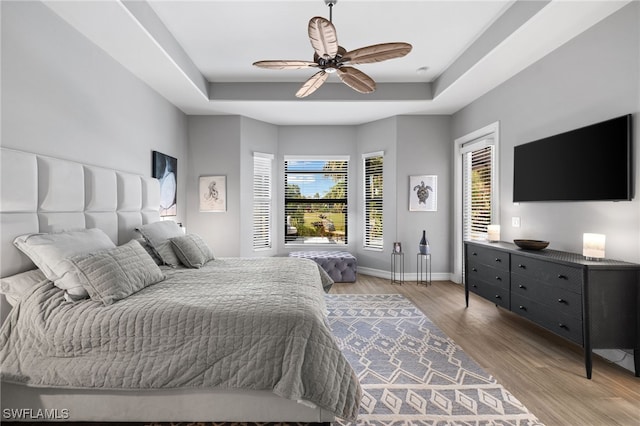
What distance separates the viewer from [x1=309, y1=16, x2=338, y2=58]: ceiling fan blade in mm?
2060

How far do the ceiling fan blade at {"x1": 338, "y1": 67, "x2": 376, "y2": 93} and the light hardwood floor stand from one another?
99.4 inches

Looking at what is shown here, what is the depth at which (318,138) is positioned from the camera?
5672mm

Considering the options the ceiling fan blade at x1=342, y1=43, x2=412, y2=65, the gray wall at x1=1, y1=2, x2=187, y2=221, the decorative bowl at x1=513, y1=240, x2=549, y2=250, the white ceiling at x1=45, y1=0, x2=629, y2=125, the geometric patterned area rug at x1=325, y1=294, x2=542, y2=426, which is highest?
the white ceiling at x1=45, y1=0, x2=629, y2=125

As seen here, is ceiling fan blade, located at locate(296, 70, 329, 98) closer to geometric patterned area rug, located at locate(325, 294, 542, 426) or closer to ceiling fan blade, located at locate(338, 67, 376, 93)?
ceiling fan blade, located at locate(338, 67, 376, 93)

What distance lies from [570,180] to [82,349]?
377 centimetres

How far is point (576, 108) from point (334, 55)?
86.6 inches

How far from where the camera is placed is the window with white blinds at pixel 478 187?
410 centimetres

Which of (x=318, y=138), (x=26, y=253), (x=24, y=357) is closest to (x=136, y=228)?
(x=26, y=253)

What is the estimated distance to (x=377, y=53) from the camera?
7.99 ft

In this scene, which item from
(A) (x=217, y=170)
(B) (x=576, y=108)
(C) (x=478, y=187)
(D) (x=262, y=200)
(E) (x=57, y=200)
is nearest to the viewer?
(E) (x=57, y=200)

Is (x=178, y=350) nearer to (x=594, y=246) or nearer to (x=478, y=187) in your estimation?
(x=594, y=246)

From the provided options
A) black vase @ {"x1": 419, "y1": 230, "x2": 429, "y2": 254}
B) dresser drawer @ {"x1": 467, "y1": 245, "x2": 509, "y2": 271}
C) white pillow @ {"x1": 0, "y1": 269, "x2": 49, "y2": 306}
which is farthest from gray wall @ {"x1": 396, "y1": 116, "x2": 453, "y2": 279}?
white pillow @ {"x1": 0, "y1": 269, "x2": 49, "y2": 306}

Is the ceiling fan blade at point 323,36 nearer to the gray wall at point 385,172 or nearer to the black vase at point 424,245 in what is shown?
the gray wall at point 385,172

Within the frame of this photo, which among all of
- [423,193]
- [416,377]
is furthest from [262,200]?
[416,377]
